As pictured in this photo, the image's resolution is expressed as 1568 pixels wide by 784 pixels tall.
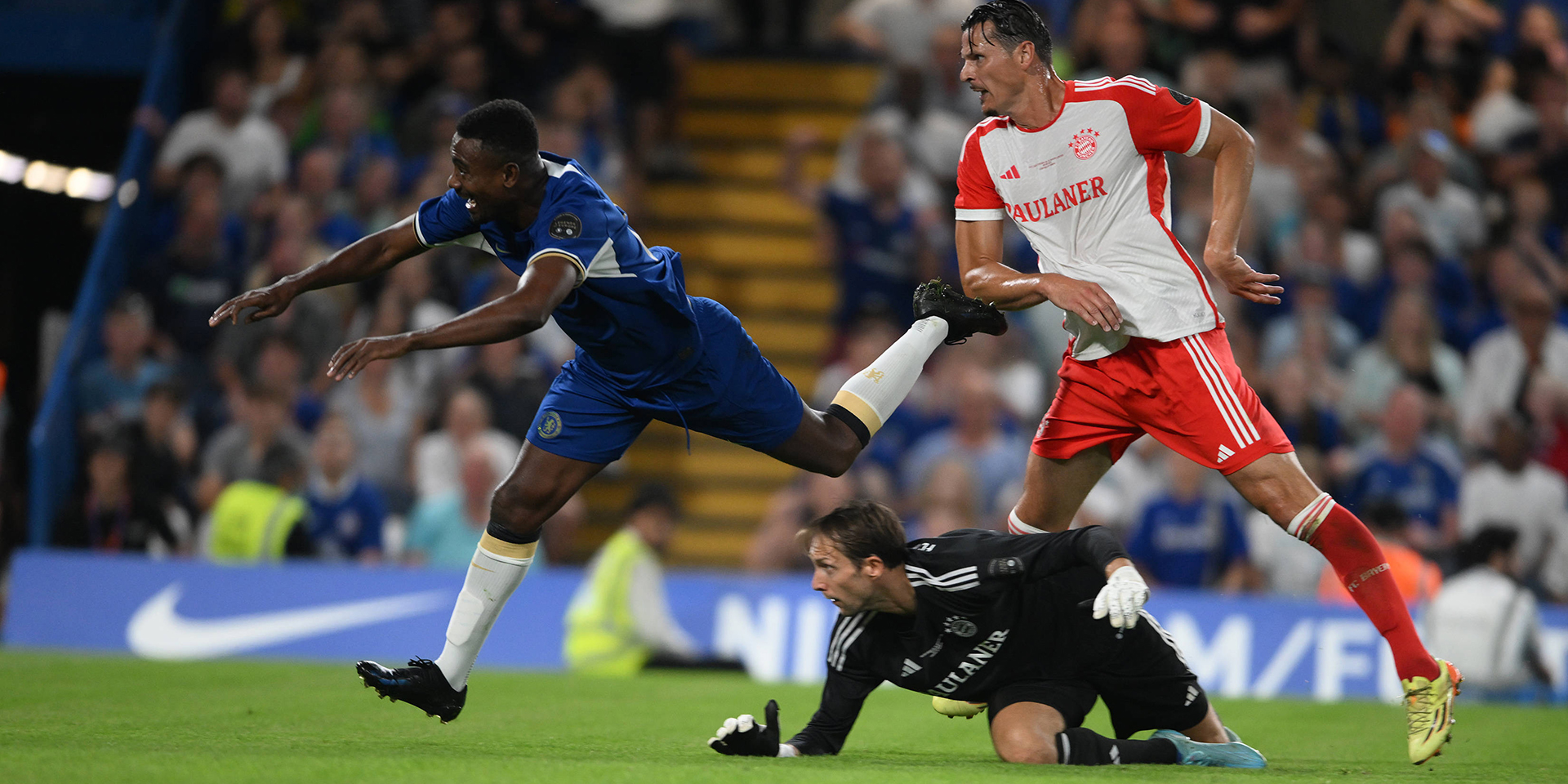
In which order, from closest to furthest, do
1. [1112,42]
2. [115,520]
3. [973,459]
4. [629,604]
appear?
[629,604]
[973,459]
[115,520]
[1112,42]

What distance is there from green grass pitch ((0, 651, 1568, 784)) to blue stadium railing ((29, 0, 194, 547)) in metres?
2.70

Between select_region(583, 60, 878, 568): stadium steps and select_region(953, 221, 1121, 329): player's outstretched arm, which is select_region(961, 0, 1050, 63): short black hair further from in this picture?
select_region(583, 60, 878, 568): stadium steps

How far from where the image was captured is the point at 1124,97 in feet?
18.4

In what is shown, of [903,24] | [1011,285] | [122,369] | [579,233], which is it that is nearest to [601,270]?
[579,233]

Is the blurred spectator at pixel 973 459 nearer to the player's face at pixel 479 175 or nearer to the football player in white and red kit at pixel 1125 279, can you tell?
the football player in white and red kit at pixel 1125 279

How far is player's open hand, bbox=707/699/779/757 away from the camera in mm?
5016

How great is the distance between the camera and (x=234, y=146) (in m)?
13.7

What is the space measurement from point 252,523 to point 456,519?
4.69ft

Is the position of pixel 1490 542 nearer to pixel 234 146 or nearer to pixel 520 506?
pixel 520 506

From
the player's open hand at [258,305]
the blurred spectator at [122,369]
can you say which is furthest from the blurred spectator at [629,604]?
the player's open hand at [258,305]

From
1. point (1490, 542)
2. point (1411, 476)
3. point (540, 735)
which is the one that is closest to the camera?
point (540, 735)

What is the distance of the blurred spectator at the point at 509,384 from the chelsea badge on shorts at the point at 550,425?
19.7 ft

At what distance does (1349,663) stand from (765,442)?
5.63m

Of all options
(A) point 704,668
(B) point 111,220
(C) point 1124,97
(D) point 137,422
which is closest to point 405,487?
(D) point 137,422
